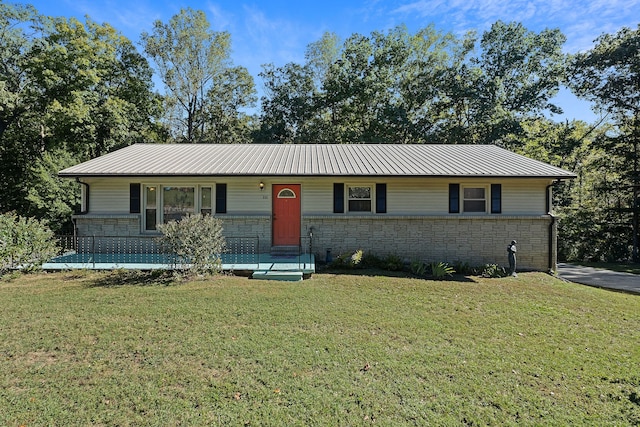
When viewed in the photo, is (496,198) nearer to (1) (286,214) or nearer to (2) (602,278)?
(2) (602,278)

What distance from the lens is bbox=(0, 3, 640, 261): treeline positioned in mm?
17484

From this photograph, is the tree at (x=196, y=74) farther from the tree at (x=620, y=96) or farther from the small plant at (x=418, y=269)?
the tree at (x=620, y=96)

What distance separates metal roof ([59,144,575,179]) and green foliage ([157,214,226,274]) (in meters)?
2.54

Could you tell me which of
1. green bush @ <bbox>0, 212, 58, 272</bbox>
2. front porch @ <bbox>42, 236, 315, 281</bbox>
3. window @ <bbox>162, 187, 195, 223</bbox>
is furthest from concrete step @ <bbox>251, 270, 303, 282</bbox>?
green bush @ <bbox>0, 212, 58, 272</bbox>

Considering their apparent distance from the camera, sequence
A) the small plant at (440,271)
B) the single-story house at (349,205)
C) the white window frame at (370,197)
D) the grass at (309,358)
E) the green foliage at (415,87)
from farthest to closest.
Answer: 1. the green foliage at (415,87)
2. the white window frame at (370,197)
3. the single-story house at (349,205)
4. the small plant at (440,271)
5. the grass at (309,358)

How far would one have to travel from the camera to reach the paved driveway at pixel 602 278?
32.3 feet

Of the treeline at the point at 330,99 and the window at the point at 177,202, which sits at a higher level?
the treeline at the point at 330,99

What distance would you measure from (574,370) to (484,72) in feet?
74.1

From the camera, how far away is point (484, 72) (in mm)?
21766

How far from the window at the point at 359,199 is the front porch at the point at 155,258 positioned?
2217 mm

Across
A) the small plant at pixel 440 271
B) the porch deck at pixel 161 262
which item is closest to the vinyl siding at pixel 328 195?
the porch deck at pixel 161 262

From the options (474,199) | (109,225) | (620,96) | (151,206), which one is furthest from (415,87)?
(109,225)

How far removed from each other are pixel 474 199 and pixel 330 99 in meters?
14.8

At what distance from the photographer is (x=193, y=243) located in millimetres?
8000
